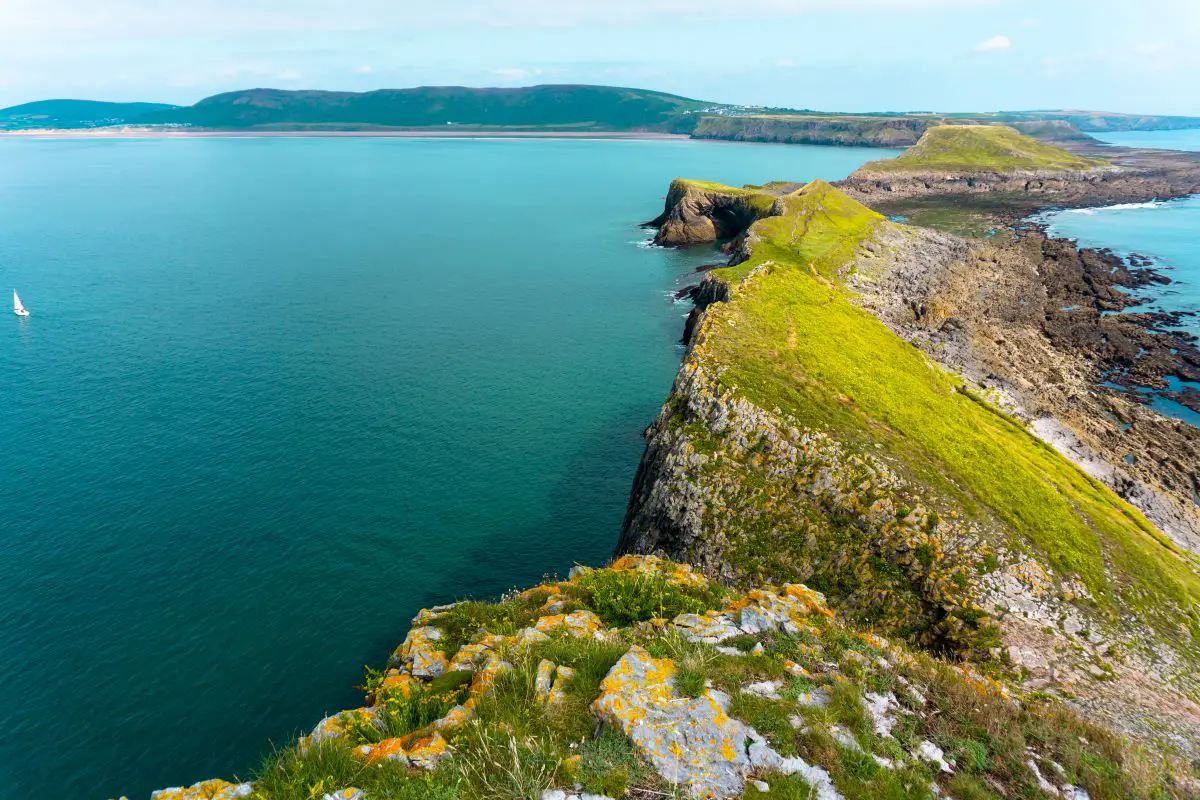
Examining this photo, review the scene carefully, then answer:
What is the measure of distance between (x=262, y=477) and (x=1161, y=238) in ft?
567

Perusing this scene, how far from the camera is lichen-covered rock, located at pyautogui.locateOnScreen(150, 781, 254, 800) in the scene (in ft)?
40.3

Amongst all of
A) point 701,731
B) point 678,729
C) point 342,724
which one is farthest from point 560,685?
point 342,724

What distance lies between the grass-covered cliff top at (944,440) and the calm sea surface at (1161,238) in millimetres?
33725

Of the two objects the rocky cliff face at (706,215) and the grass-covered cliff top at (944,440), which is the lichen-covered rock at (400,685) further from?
the rocky cliff face at (706,215)

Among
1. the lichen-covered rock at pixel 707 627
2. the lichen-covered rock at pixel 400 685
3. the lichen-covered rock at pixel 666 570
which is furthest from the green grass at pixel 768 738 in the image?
the lichen-covered rock at pixel 666 570

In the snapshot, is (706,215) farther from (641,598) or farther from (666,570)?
(641,598)

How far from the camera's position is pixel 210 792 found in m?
12.6

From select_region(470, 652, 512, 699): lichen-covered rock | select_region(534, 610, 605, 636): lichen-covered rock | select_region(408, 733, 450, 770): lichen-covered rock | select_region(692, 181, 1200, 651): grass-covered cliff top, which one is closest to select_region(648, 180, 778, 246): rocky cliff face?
select_region(692, 181, 1200, 651): grass-covered cliff top

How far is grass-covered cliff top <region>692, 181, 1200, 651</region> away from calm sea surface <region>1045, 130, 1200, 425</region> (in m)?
33.7

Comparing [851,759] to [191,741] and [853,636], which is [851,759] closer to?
[853,636]

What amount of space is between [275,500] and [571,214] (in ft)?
441

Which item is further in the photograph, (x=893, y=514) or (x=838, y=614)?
(x=893, y=514)

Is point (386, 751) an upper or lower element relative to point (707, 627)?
upper

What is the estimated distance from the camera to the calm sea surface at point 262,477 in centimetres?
2936
